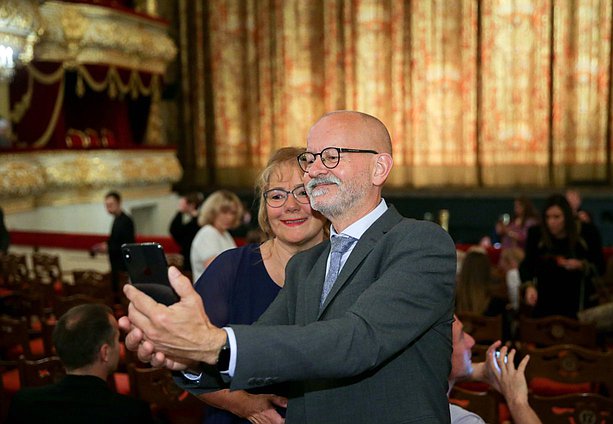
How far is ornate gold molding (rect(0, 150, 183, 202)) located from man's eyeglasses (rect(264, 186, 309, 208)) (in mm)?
10327

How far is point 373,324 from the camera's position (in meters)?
1.59

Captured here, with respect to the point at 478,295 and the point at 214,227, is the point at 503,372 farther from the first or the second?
the point at 214,227

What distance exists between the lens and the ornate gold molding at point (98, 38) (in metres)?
13.7

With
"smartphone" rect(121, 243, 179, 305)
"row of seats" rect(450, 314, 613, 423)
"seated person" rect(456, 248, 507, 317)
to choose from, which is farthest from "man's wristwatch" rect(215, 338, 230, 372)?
"seated person" rect(456, 248, 507, 317)

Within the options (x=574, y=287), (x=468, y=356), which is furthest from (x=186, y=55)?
(x=468, y=356)

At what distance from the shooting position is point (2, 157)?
12.3m

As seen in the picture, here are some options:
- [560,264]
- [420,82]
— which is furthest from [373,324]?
[420,82]

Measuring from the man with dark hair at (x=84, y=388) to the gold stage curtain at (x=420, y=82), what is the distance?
13.1 metres

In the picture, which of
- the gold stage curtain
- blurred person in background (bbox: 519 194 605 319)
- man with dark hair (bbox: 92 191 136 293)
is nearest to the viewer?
blurred person in background (bbox: 519 194 605 319)

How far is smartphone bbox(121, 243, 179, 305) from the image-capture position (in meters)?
1.63

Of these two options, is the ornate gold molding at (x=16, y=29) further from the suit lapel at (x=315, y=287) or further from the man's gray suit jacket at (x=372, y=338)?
the man's gray suit jacket at (x=372, y=338)

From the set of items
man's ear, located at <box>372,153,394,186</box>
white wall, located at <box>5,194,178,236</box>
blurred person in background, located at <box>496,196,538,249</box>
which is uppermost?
man's ear, located at <box>372,153,394,186</box>

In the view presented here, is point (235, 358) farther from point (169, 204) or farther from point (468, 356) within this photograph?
point (169, 204)

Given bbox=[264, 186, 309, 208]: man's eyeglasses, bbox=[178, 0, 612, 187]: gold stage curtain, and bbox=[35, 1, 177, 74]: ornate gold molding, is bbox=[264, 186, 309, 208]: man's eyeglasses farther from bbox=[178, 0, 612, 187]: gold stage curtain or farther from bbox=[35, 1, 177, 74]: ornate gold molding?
bbox=[178, 0, 612, 187]: gold stage curtain
